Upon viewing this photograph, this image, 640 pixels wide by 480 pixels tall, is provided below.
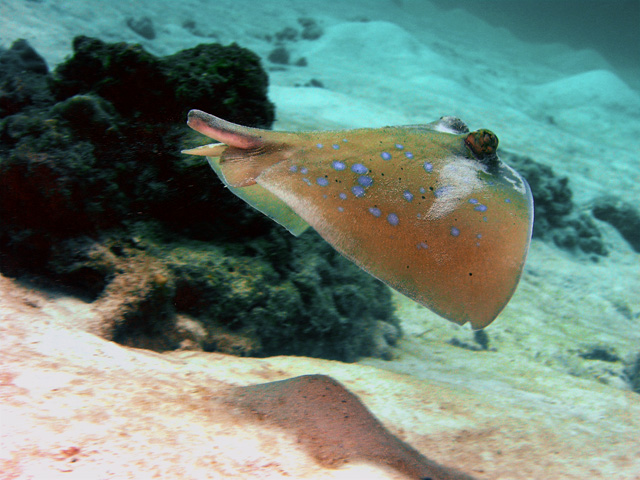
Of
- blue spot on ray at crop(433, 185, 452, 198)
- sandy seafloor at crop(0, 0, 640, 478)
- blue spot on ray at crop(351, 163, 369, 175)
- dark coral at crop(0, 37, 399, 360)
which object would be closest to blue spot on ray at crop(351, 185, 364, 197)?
blue spot on ray at crop(351, 163, 369, 175)

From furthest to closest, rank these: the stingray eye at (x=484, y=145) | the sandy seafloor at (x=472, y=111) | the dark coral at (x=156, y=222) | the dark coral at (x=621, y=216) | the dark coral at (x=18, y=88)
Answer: the dark coral at (x=621, y=216) → the sandy seafloor at (x=472, y=111) → the dark coral at (x=18, y=88) → the dark coral at (x=156, y=222) → the stingray eye at (x=484, y=145)

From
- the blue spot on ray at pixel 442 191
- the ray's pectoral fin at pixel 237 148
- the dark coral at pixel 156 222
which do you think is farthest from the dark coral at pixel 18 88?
the blue spot on ray at pixel 442 191

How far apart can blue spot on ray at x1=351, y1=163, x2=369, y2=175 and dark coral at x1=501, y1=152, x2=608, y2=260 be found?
322 inches

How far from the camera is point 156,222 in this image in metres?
3.39

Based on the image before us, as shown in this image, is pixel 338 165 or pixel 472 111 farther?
pixel 472 111

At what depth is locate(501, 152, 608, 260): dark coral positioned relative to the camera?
8.60 meters

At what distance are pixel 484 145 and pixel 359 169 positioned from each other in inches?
35.9

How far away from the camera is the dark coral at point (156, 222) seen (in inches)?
116

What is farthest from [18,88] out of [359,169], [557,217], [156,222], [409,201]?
[557,217]

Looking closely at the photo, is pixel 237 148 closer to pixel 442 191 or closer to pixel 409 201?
pixel 409 201

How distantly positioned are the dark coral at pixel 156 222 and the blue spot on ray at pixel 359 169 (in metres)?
1.72

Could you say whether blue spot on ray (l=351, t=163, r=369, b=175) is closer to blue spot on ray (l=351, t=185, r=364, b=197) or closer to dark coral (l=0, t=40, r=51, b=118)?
blue spot on ray (l=351, t=185, r=364, b=197)

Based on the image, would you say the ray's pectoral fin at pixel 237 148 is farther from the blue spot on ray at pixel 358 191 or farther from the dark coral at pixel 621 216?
the dark coral at pixel 621 216

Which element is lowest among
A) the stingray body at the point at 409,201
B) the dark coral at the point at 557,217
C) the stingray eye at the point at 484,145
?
the dark coral at the point at 557,217
